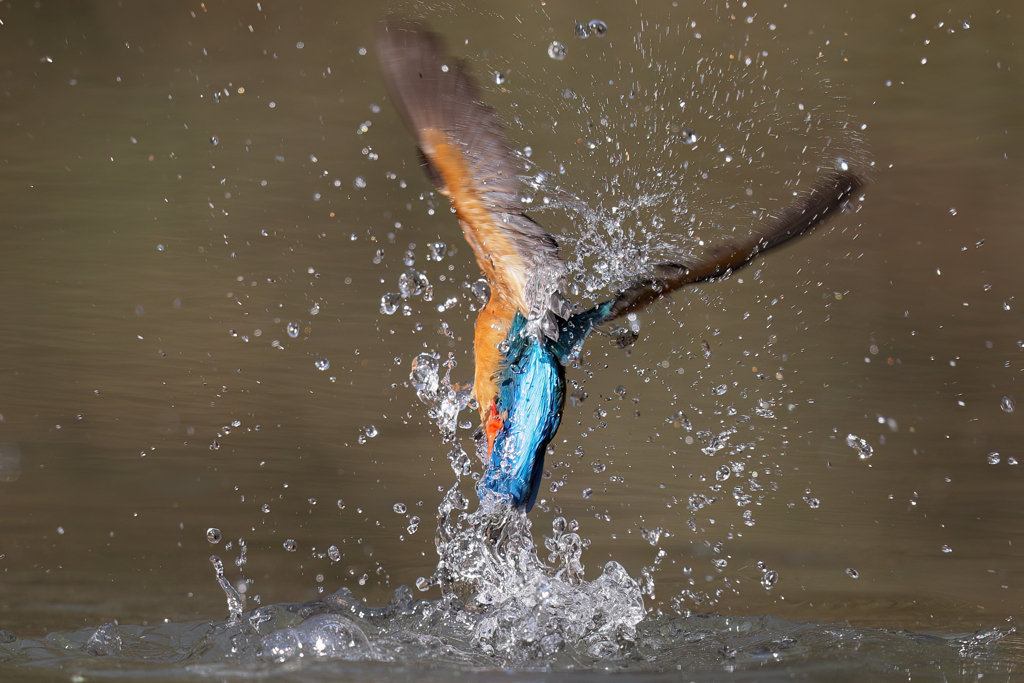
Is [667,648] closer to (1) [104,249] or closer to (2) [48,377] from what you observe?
(2) [48,377]

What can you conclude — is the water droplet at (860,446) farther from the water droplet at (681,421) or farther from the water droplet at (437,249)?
the water droplet at (437,249)

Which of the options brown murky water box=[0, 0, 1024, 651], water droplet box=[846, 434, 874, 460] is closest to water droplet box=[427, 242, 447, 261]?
brown murky water box=[0, 0, 1024, 651]

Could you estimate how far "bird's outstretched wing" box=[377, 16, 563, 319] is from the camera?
3.13 feet

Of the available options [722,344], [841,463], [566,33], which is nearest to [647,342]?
[722,344]

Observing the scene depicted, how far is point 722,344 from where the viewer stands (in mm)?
1878

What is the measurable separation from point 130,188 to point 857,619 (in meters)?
1.65

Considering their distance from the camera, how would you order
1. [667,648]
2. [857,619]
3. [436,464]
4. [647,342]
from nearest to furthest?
1. [667,648]
2. [857,619]
3. [436,464]
4. [647,342]

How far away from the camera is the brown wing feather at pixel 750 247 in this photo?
1.04m

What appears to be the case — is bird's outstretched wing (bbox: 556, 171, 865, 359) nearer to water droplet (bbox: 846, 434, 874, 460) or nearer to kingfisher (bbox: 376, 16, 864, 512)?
kingfisher (bbox: 376, 16, 864, 512)

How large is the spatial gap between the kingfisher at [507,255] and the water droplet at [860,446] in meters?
0.80

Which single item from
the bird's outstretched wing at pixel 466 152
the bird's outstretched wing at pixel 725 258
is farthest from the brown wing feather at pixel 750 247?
the bird's outstretched wing at pixel 466 152

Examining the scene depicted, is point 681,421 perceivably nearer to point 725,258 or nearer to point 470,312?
point 470,312

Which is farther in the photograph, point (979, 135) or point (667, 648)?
point (979, 135)

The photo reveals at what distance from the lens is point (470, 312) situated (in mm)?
1876
